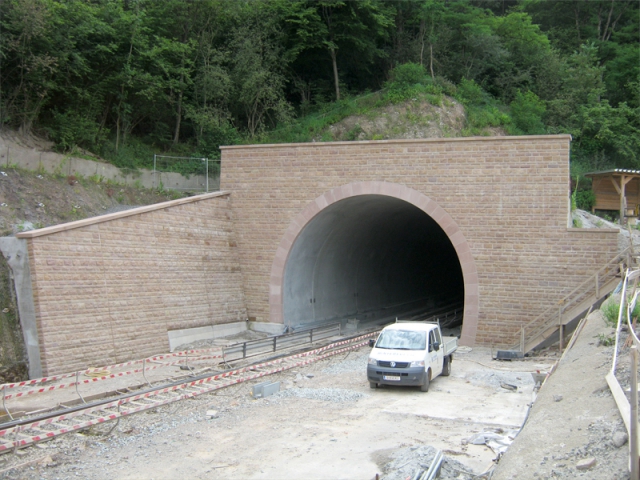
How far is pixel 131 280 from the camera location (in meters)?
16.8

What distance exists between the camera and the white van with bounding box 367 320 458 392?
13.2 m

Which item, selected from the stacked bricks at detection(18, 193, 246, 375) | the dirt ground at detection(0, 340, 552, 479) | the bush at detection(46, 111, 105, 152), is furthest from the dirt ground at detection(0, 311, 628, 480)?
the bush at detection(46, 111, 105, 152)

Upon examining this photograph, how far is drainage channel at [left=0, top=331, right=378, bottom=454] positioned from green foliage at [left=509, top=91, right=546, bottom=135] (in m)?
24.1

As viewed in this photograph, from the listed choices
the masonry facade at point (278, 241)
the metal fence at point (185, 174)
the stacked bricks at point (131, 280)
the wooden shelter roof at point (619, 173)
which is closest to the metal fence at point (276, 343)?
the masonry facade at point (278, 241)

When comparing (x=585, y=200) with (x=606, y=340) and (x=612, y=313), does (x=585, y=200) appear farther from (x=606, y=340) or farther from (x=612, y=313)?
(x=606, y=340)

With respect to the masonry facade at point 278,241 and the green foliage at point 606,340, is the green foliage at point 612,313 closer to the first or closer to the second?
the green foliage at point 606,340

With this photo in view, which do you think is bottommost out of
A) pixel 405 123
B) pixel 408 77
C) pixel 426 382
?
pixel 426 382

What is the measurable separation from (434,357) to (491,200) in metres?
6.67

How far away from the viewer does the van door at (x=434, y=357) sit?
13.9 metres

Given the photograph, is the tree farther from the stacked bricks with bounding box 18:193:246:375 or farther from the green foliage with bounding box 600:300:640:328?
the green foliage with bounding box 600:300:640:328

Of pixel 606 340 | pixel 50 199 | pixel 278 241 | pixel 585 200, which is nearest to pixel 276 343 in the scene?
pixel 278 241

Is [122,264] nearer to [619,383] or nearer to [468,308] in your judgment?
[468,308]

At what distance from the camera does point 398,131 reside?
107ft

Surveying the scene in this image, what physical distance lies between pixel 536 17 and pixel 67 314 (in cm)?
4561
